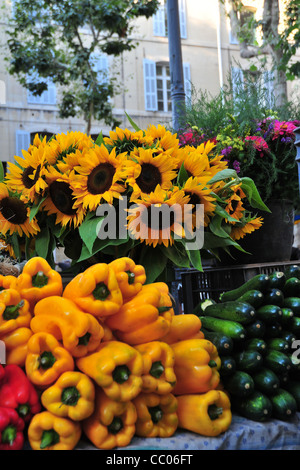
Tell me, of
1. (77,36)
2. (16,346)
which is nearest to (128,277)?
(16,346)

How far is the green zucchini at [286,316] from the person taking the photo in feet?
5.17

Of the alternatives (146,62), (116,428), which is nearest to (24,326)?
(116,428)

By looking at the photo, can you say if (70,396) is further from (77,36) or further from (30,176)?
(77,36)

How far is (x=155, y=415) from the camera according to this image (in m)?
1.25

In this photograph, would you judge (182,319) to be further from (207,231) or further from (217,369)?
(207,231)

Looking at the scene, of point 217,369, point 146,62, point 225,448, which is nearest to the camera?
point 225,448

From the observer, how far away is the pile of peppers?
3.77ft

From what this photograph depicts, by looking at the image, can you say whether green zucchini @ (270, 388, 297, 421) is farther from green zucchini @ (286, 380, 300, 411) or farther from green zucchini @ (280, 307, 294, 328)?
green zucchini @ (280, 307, 294, 328)

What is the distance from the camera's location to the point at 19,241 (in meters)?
1.92

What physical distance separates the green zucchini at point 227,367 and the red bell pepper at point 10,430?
1.86 feet

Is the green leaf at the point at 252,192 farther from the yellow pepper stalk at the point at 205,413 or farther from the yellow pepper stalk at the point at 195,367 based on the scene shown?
the yellow pepper stalk at the point at 205,413

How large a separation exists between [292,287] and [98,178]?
77 centimetres

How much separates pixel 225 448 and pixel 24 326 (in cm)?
60

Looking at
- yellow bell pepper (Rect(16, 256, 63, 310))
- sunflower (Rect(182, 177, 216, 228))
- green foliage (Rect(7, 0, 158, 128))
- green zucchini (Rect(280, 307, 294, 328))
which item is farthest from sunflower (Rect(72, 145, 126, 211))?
green foliage (Rect(7, 0, 158, 128))
